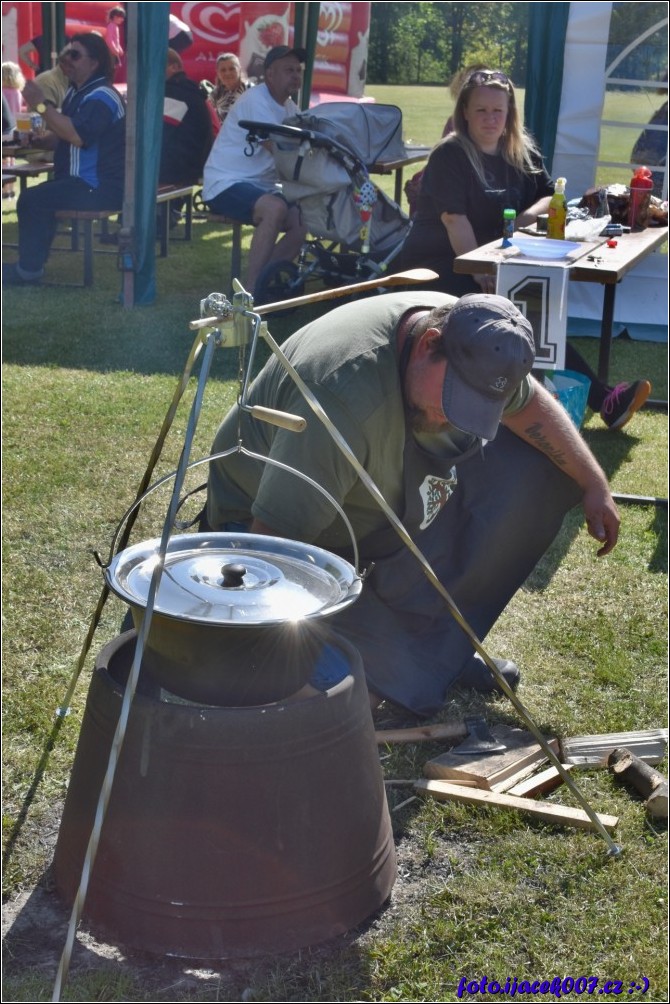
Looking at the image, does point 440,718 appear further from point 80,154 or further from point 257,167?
point 80,154

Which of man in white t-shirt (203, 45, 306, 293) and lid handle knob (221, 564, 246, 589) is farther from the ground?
man in white t-shirt (203, 45, 306, 293)

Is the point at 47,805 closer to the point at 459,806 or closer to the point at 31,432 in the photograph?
the point at 459,806

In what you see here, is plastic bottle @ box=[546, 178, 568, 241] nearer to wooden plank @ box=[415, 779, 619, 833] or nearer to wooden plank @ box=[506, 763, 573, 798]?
wooden plank @ box=[506, 763, 573, 798]

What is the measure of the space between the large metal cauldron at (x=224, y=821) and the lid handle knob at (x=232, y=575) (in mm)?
244

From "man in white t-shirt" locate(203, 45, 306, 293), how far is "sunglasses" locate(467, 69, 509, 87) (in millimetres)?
2285

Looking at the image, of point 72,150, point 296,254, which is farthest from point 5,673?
point 72,150

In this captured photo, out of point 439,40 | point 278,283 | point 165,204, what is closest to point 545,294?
point 278,283

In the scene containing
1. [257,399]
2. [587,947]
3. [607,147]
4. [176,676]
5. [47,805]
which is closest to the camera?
[176,676]

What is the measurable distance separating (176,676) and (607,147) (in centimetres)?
633

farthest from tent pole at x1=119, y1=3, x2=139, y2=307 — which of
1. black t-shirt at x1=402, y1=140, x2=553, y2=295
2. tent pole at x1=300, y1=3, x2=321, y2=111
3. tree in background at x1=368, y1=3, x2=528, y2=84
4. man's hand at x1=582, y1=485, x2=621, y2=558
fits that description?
tree in background at x1=368, y1=3, x2=528, y2=84

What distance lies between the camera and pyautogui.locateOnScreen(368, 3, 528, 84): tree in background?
1305 cm

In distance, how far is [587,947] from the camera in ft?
7.80

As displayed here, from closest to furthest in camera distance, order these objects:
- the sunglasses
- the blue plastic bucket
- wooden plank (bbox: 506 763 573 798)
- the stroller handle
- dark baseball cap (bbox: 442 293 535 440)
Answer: dark baseball cap (bbox: 442 293 535 440)
wooden plank (bbox: 506 763 573 798)
the blue plastic bucket
the sunglasses
the stroller handle

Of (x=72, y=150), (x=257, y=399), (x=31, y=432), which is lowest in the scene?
(x=31, y=432)
